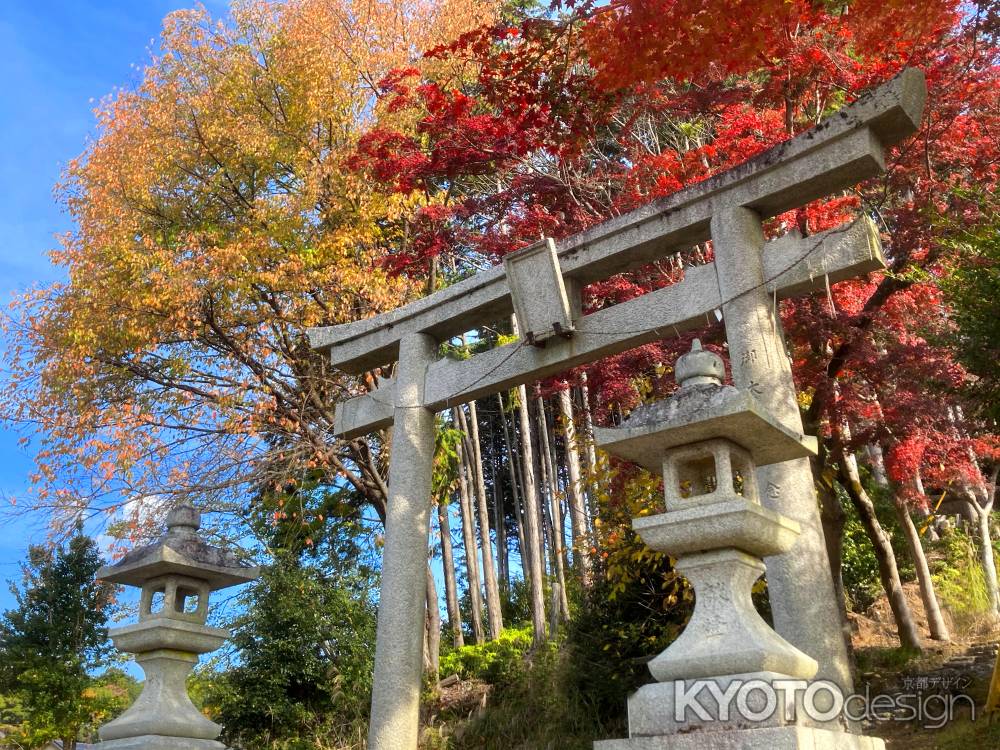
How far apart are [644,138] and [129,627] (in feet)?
26.0

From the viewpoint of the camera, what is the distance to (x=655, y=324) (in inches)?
218

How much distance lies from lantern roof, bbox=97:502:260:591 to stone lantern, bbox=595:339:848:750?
3649 mm

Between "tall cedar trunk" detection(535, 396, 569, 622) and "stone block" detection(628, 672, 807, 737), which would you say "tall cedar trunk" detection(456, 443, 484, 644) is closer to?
"tall cedar trunk" detection(535, 396, 569, 622)

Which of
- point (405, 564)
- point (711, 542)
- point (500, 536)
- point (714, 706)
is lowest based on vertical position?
point (714, 706)

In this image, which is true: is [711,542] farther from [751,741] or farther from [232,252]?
[232,252]

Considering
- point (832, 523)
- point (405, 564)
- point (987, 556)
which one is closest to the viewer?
point (405, 564)

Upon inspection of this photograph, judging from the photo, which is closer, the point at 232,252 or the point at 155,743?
the point at 155,743

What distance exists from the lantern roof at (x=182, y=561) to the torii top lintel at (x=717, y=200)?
6.74 feet

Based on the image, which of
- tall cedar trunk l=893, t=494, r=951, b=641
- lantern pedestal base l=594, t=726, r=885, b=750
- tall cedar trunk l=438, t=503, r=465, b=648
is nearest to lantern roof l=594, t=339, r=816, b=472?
lantern pedestal base l=594, t=726, r=885, b=750

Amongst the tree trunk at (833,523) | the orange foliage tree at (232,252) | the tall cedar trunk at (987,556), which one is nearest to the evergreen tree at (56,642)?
the orange foliage tree at (232,252)

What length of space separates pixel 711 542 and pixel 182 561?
158 inches

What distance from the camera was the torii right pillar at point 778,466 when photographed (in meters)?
4.63

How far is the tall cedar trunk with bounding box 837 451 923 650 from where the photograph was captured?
26.3 feet

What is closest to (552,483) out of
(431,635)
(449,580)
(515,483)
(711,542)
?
(515,483)
